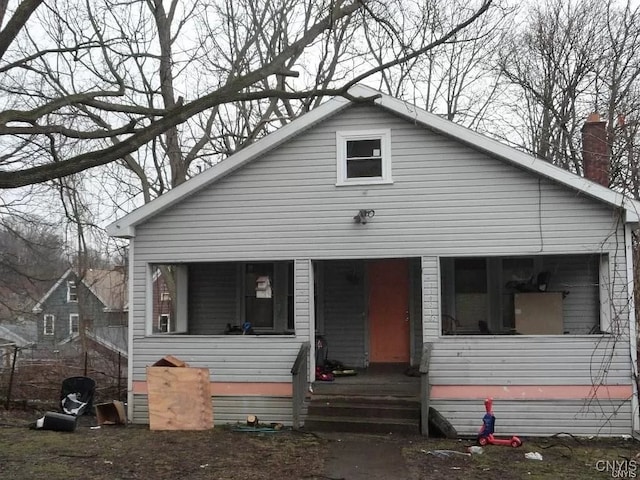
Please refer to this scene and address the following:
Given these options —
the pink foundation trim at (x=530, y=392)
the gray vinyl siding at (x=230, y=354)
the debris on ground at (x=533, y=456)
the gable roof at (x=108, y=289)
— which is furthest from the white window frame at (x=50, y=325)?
the debris on ground at (x=533, y=456)

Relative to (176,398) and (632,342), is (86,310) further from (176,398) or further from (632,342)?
(632,342)

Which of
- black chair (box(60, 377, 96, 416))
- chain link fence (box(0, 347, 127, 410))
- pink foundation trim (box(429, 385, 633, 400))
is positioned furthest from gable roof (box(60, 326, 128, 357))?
pink foundation trim (box(429, 385, 633, 400))

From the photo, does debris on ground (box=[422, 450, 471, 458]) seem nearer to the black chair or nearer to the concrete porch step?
the concrete porch step

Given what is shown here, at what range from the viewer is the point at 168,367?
34.8ft

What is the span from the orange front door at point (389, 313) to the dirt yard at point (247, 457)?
3.14 m

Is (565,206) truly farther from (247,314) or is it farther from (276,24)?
(276,24)

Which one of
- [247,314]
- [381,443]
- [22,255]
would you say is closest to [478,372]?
[381,443]

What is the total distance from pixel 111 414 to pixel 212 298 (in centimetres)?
302

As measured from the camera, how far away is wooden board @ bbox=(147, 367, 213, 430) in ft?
34.7

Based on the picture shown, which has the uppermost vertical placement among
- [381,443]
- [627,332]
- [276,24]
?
[276,24]

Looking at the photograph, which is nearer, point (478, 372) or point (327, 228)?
point (478, 372)

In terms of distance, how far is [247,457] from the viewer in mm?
8625

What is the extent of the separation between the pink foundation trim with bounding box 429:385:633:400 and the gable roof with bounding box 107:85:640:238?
2709mm

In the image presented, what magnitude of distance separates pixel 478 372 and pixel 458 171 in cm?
334
